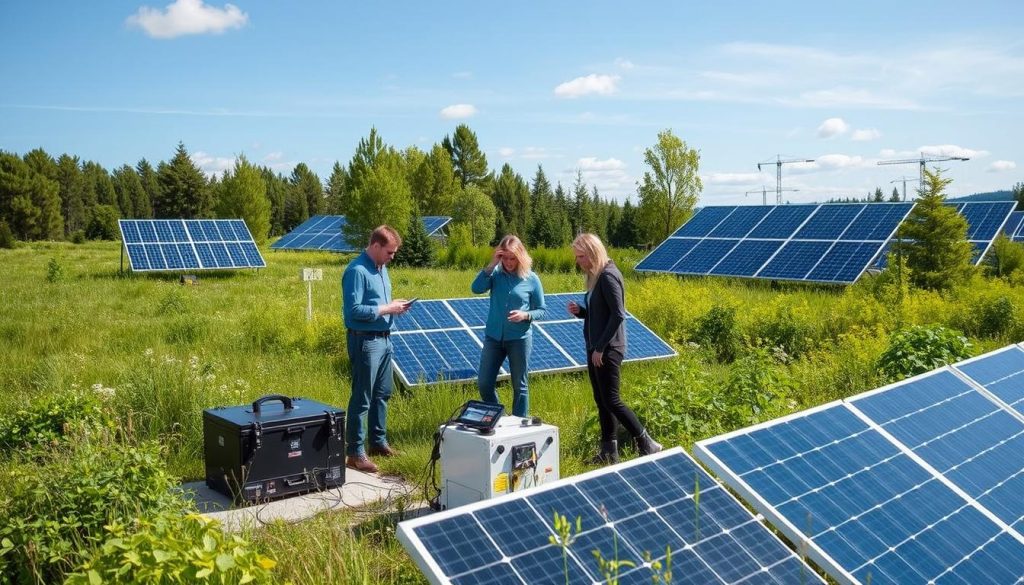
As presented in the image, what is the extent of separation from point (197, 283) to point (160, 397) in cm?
1847

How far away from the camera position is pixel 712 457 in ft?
12.8

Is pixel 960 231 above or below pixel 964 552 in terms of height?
above

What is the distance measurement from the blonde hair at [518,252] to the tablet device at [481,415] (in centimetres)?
230

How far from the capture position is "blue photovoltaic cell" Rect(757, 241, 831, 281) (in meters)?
20.9

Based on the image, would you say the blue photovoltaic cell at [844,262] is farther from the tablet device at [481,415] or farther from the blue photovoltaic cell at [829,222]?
the tablet device at [481,415]

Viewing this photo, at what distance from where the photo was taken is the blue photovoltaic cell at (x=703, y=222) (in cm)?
2678

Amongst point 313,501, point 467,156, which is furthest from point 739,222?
point 467,156

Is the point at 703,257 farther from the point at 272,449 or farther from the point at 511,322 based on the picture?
the point at 272,449

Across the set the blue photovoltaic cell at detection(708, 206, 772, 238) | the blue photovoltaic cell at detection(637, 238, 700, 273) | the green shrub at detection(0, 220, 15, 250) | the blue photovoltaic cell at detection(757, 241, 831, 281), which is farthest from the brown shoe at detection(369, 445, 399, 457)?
the green shrub at detection(0, 220, 15, 250)

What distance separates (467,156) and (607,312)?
66.9 metres

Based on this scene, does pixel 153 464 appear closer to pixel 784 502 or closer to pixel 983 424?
pixel 784 502

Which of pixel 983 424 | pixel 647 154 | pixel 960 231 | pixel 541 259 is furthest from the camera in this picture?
pixel 647 154

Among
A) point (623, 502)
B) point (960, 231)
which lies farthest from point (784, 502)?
point (960, 231)

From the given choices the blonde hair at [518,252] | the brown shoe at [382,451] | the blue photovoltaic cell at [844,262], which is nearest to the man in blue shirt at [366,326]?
the brown shoe at [382,451]
